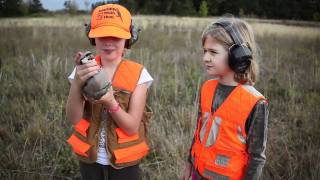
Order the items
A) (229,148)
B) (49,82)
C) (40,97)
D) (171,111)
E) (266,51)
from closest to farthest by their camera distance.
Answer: (229,148), (171,111), (40,97), (49,82), (266,51)

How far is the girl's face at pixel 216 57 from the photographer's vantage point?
6.04ft

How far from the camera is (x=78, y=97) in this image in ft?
6.31

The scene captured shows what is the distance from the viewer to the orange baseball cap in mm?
1961

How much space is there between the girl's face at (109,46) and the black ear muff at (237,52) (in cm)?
62

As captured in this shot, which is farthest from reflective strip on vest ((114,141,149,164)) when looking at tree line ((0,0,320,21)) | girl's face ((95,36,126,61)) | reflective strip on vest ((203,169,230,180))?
tree line ((0,0,320,21))

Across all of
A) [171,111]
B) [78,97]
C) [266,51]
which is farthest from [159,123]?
[266,51]

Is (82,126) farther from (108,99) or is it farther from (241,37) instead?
(241,37)

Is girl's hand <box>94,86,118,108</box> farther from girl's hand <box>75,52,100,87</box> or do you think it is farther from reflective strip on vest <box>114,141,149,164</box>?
reflective strip on vest <box>114,141,149,164</box>

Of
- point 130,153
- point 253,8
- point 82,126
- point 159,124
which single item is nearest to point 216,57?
point 130,153

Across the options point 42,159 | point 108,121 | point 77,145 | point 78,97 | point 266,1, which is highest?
point 266,1

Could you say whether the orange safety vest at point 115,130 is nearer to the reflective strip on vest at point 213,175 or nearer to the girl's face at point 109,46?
the girl's face at point 109,46

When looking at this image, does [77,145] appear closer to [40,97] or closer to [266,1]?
[40,97]

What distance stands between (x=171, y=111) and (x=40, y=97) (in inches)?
78.7

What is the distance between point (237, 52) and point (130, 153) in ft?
2.96
